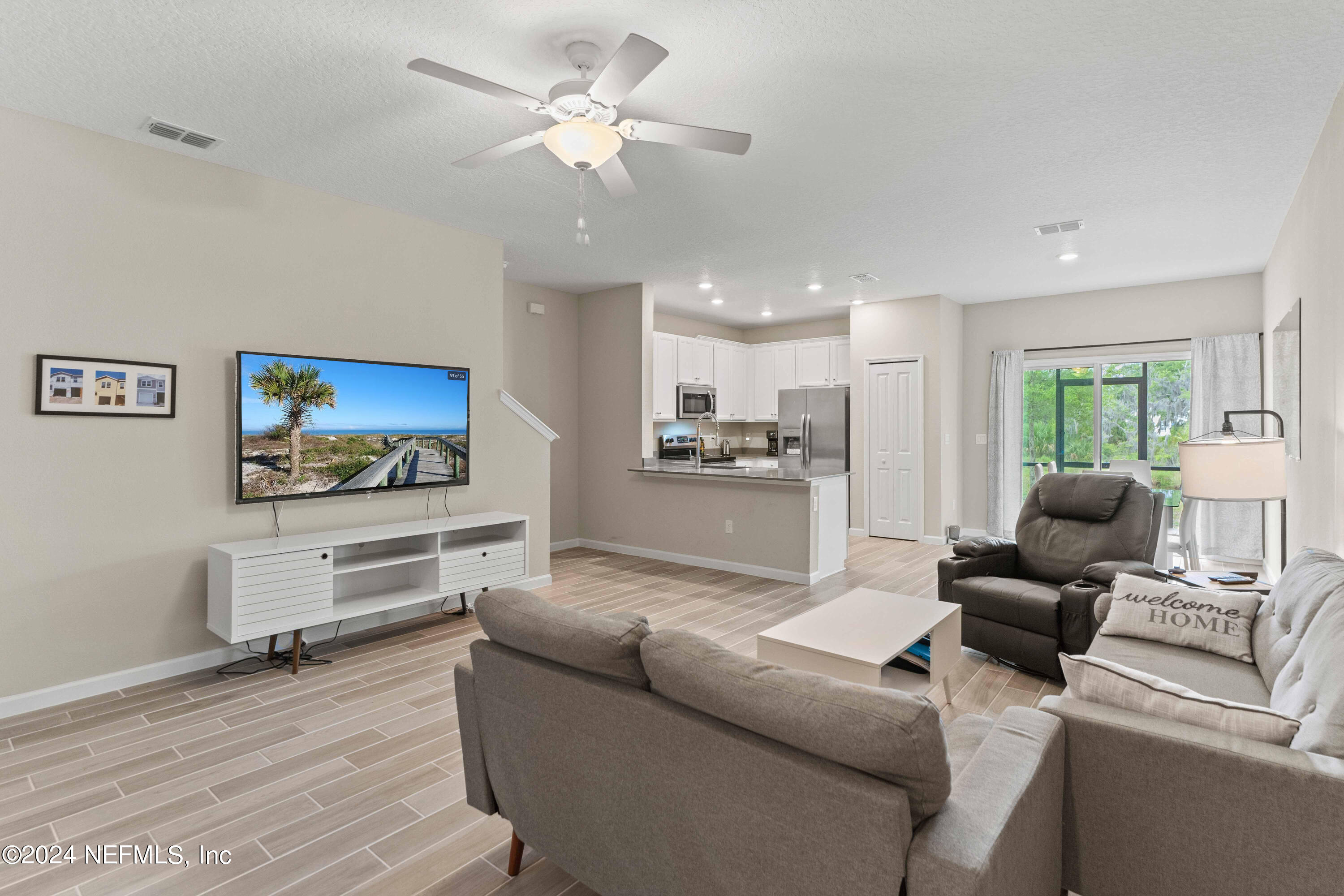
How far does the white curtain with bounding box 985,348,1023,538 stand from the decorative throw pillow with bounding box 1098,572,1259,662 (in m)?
4.60

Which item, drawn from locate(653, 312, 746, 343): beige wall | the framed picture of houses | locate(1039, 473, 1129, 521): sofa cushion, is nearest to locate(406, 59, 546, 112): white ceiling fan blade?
the framed picture of houses

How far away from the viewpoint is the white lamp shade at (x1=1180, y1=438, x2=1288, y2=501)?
2.62 m

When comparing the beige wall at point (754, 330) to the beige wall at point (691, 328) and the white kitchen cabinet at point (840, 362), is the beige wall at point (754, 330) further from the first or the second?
the white kitchen cabinet at point (840, 362)

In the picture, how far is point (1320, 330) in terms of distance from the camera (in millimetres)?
3139

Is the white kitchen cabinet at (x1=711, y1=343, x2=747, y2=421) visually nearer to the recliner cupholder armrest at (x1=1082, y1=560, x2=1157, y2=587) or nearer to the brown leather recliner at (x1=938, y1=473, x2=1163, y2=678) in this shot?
the brown leather recliner at (x1=938, y1=473, x2=1163, y2=678)

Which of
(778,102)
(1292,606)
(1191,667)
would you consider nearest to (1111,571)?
(1191,667)

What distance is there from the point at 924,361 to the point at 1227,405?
261cm

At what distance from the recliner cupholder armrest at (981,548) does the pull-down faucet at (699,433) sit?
348 cm

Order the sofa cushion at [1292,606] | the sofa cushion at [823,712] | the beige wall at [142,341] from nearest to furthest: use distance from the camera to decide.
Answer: the sofa cushion at [823,712]
the sofa cushion at [1292,606]
the beige wall at [142,341]

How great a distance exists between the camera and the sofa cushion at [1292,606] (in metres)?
1.86

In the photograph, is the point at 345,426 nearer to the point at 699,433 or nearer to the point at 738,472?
the point at 738,472

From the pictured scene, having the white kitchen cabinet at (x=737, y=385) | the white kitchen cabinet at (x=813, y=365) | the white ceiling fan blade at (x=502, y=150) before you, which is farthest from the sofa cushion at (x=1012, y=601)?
the white kitchen cabinet at (x=737, y=385)

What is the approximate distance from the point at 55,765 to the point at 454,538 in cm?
232

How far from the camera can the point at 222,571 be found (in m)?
3.21
